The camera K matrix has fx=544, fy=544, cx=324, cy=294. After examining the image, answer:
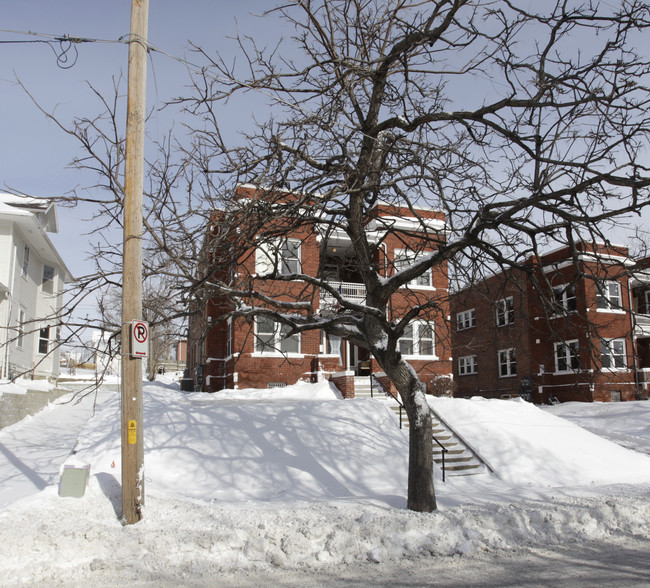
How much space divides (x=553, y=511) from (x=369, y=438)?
18.8 ft

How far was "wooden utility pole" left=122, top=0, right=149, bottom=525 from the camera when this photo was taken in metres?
6.98

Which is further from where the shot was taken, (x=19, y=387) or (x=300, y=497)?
(x=19, y=387)

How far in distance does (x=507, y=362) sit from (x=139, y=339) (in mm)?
27023

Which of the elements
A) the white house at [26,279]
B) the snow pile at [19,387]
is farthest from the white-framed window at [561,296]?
the white house at [26,279]

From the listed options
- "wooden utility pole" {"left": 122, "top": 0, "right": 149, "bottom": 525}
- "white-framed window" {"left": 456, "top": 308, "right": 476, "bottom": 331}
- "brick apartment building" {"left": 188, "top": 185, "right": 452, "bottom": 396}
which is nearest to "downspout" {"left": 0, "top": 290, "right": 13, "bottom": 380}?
"brick apartment building" {"left": 188, "top": 185, "right": 452, "bottom": 396}

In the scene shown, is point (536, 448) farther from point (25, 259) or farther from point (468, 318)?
point (25, 259)

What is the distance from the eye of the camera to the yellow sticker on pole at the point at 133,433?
7.01 m

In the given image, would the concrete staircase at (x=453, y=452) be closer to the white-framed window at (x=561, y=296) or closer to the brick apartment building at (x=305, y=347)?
the white-framed window at (x=561, y=296)

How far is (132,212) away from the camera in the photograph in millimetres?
7469

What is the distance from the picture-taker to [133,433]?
7035 mm

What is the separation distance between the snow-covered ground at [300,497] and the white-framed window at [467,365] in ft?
49.0

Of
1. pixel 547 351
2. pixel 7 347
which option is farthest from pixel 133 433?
pixel 547 351

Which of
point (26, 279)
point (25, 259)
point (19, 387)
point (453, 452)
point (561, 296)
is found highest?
point (25, 259)

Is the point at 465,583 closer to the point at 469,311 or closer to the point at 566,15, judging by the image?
the point at 566,15
